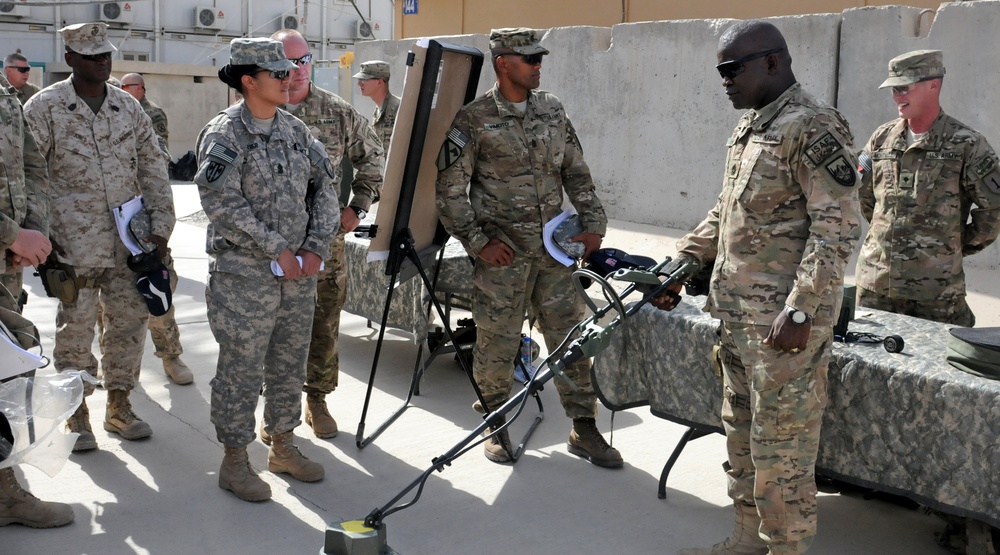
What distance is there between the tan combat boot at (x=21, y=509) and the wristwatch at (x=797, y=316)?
9.46 feet

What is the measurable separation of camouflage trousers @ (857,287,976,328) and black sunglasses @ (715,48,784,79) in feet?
6.31

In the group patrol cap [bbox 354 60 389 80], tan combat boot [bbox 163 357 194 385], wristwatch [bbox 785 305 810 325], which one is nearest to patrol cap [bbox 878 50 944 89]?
wristwatch [bbox 785 305 810 325]

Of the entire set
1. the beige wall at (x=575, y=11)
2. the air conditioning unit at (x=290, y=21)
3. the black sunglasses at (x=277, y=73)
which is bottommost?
the black sunglasses at (x=277, y=73)

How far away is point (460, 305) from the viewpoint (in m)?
6.45

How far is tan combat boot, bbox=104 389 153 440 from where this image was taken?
15.6ft

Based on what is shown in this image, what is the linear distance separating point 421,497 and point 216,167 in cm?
165

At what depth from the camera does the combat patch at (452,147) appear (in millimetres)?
4418

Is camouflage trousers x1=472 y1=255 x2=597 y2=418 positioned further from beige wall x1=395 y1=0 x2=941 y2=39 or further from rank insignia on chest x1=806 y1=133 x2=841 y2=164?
beige wall x1=395 y1=0 x2=941 y2=39

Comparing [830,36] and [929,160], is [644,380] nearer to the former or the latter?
[929,160]

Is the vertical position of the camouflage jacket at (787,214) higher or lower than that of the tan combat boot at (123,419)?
higher

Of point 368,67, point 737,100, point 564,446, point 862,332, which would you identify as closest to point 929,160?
point 862,332

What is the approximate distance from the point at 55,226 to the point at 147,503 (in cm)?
137

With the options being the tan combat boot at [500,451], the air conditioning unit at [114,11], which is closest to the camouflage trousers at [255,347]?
the tan combat boot at [500,451]

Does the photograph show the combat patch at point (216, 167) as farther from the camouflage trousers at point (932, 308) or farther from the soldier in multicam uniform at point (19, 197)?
the camouflage trousers at point (932, 308)
